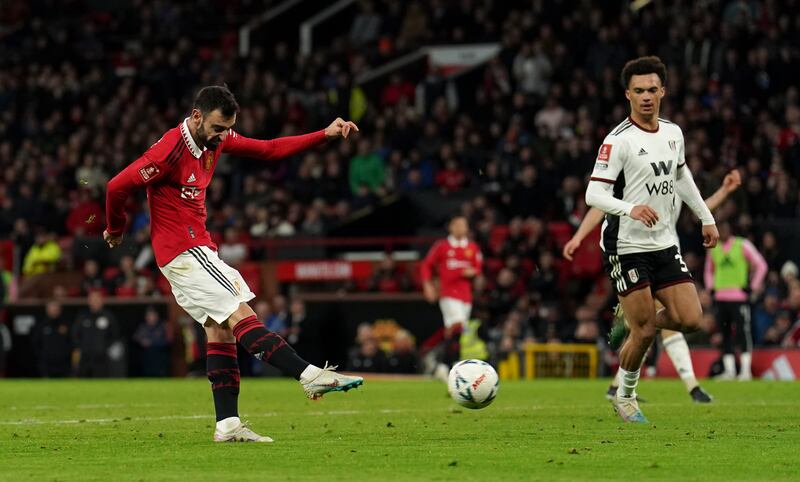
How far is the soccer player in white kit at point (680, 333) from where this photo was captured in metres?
11.3

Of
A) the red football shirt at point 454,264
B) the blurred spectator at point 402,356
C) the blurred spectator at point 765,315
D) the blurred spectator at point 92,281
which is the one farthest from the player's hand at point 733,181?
the blurred spectator at point 92,281

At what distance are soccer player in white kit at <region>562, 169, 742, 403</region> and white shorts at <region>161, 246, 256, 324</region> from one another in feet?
9.10

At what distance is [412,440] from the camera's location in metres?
9.36

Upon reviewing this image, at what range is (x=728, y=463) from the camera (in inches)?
303

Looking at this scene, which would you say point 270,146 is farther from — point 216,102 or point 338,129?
point 216,102

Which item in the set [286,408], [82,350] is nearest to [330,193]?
[82,350]

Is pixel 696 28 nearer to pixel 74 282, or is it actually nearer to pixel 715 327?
pixel 715 327

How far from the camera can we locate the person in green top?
2961 centimetres

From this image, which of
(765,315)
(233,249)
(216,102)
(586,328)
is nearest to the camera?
(216,102)

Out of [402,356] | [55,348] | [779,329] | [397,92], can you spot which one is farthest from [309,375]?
[397,92]

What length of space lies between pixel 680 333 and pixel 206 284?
668 cm

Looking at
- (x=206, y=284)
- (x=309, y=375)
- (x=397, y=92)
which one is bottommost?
(x=309, y=375)

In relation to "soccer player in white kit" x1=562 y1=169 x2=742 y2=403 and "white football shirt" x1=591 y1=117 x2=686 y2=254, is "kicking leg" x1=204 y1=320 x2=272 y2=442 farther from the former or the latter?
"white football shirt" x1=591 y1=117 x2=686 y2=254

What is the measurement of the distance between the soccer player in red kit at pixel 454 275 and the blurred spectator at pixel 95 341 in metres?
8.76
